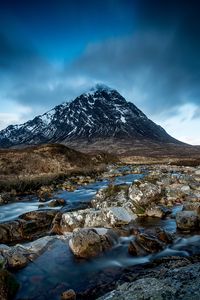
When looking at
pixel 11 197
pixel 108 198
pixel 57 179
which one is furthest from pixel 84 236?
pixel 57 179

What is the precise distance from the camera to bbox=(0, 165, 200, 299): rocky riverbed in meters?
8.22

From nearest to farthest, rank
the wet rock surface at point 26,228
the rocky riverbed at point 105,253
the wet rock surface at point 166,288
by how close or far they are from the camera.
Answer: the wet rock surface at point 166,288
the rocky riverbed at point 105,253
the wet rock surface at point 26,228

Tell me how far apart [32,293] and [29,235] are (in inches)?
246

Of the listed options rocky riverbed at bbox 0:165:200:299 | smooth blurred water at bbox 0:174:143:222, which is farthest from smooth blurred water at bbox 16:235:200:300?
smooth blurred water at bbox 0:174:143:222

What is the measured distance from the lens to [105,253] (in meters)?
12.6

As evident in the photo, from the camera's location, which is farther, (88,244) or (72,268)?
(88,244)

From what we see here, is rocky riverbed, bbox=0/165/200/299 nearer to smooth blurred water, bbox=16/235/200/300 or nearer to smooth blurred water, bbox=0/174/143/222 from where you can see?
smooth blurred water, bbox=16/235/200/300

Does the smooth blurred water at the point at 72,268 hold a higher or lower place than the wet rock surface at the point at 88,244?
lower

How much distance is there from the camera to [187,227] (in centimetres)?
1529

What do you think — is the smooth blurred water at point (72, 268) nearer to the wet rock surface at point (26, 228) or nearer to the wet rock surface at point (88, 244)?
the wet rock surface at point (88, 244)

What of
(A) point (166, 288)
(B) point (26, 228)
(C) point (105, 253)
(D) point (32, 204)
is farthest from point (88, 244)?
(D) point (32, 204)

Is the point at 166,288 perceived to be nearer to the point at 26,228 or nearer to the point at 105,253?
the point at 105,253

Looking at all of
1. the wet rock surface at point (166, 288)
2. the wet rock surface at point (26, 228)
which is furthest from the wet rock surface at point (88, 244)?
the wet rock surface at point (166, 288)

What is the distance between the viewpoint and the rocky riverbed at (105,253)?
324 inches
